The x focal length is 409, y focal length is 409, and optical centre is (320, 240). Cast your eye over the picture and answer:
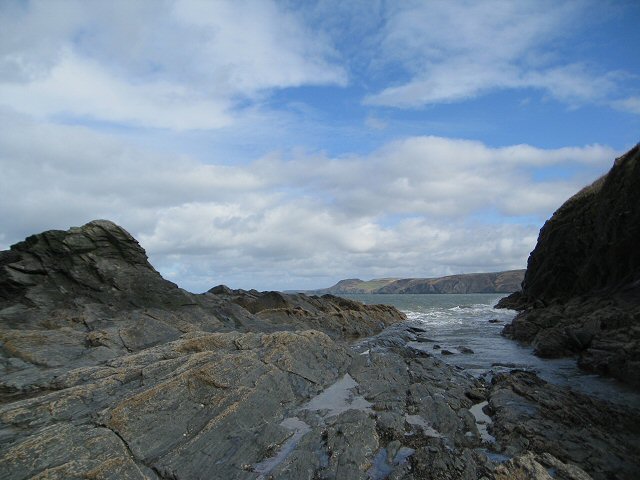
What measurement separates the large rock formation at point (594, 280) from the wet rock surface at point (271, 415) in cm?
738

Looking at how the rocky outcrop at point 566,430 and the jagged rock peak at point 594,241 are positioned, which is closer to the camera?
the rocky outcrop at point 566,430

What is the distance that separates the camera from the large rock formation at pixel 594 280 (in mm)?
20688

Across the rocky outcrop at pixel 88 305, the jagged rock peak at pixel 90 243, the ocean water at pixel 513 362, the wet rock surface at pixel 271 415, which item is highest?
the jagged rock peak at pixel 90 243

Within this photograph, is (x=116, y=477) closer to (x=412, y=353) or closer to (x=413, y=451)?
(x=413, y=451)

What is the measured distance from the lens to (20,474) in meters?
7.60

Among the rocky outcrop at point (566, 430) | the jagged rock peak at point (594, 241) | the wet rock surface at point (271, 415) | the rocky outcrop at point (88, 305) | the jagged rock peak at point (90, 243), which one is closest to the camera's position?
the wet rock surface at point (271, 415)

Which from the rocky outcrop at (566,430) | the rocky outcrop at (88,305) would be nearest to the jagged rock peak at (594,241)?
the rocky outcrop at (566,430)

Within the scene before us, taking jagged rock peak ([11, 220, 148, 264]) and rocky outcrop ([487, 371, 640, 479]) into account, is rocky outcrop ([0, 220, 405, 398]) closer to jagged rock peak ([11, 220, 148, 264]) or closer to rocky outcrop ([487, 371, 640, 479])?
jagged rock peak ([11, 220, 148, 264])

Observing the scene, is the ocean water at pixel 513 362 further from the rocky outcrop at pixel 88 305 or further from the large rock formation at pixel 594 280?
the rocky outcrop at pixel 88 305

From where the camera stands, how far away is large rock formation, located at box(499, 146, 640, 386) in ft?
67.9

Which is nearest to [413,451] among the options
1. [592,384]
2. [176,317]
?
[592,384]

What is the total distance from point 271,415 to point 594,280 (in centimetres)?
3623

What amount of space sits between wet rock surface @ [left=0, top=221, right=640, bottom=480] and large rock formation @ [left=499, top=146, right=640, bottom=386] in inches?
291

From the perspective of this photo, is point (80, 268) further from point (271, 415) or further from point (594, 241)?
point (594, 241)
